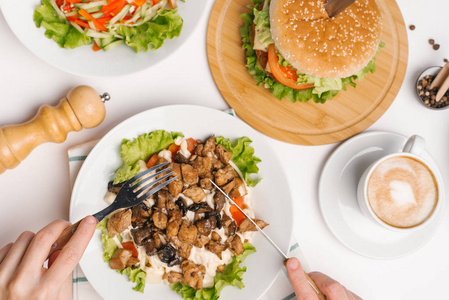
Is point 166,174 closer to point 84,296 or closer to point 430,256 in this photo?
point 84,296

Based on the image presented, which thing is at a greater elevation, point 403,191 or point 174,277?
point 403,191

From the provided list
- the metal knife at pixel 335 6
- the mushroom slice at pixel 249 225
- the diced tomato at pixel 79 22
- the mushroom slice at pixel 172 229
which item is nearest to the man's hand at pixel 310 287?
the mushroom slice at pixel 249 225

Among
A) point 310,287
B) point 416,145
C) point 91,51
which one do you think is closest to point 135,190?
point 91,51

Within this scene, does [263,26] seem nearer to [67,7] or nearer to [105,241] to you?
[67,7]

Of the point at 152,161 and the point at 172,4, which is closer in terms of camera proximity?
the point at 172,4

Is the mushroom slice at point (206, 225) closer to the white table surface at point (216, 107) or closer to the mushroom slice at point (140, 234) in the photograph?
the mushroom slice at point (140, 234)

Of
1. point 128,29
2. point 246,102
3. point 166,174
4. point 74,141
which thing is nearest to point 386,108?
point 246,102
